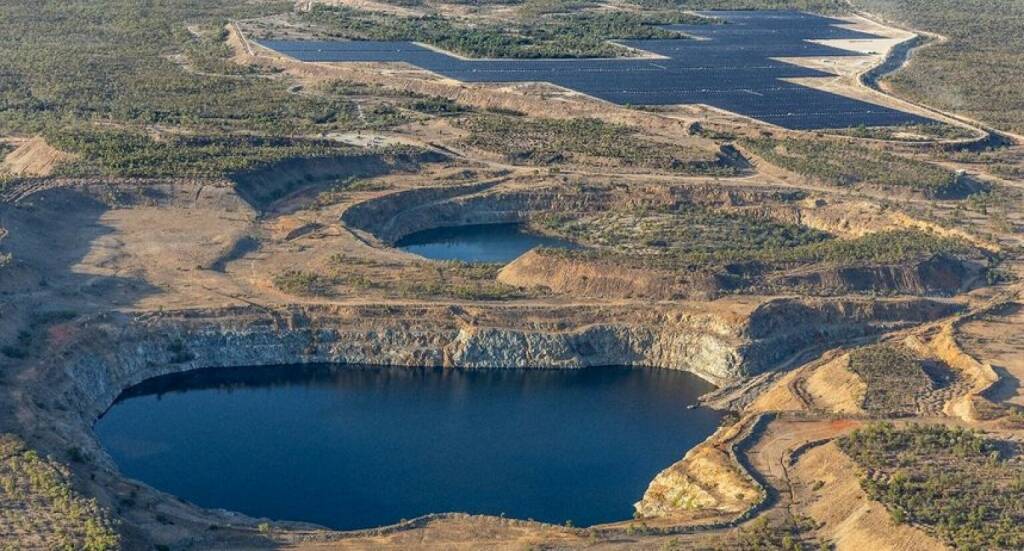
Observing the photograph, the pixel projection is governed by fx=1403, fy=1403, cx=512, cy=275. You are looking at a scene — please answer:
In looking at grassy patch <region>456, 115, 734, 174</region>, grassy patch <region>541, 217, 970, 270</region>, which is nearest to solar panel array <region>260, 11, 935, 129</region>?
grassy patch <region>456, 115, 734, 174</region>

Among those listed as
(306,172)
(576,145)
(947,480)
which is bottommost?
(947,480)

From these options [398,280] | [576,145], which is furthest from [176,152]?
[576,145]

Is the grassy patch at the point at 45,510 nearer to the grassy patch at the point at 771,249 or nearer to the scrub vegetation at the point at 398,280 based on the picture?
the scrub vegetation at the point at 398,280

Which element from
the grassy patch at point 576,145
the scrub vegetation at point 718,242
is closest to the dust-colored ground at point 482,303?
the grassy patch at point 576,145

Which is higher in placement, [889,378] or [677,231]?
[889,378]

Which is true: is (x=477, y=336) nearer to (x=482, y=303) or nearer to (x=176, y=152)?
(x=482, y=303)

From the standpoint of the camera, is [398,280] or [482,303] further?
[398,280]
